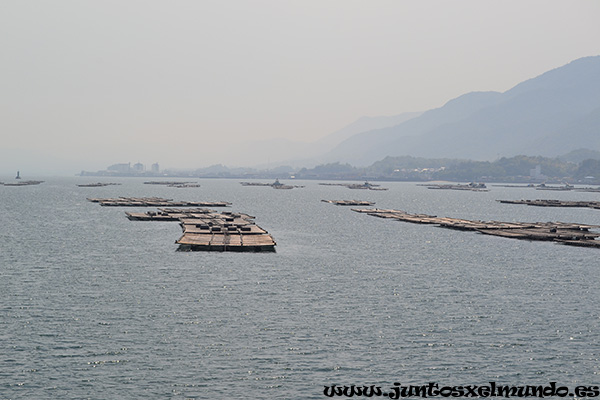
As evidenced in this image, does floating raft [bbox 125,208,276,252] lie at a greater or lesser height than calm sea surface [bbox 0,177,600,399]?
greater

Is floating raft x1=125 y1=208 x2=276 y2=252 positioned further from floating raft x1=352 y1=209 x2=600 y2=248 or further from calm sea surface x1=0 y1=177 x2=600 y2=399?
floating raft x1=352 y1=209 x2=600 y2=248

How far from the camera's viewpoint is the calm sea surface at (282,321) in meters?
33.7

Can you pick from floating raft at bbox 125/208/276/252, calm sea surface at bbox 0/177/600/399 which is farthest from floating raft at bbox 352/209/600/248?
floating raft at bbox 125/208/276/252

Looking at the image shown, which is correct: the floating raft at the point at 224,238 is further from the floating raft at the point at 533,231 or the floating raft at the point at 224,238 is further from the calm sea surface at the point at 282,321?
the floating raft at the point at 533,231

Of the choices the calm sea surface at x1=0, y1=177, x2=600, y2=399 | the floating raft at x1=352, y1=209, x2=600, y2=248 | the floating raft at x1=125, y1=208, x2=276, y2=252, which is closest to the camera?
the calm sea surface at x1=0, y1=177, x2=600, y2=399

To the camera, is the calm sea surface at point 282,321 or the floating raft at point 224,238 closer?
the calm sea surface at point 282,321

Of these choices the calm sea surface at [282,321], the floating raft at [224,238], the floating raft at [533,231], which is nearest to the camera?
the calm sea surface at [282,321]

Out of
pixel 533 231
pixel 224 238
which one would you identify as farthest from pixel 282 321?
pixel 533 231

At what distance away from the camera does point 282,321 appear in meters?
45.4

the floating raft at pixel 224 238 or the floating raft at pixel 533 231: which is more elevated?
the floating raft at pixel 224 238

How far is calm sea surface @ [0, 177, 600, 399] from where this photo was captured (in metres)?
33.7

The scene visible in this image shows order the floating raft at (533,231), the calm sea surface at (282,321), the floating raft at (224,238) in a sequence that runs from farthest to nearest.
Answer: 1. the floating raft at (533,231)
2. the floating raft at (224,238)
3. the calm sea surface at (282,321)

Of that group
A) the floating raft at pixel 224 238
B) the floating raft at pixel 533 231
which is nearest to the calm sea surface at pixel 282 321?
the floating raft at pixel 224 238

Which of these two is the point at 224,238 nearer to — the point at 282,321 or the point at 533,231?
the point at 282,321
